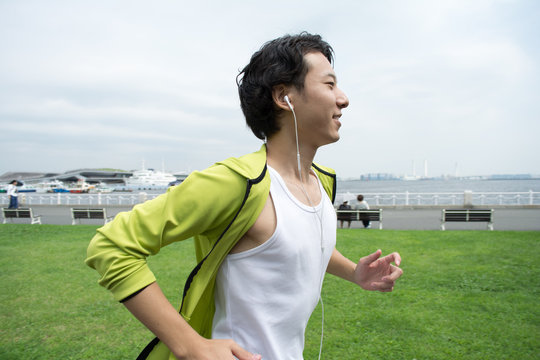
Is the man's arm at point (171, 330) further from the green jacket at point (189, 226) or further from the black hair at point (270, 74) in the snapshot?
the black hair at point (270, 74)

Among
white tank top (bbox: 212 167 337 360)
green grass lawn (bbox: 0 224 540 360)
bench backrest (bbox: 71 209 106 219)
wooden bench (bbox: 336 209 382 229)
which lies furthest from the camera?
bench backrest (bbox: 71 209 106 219)

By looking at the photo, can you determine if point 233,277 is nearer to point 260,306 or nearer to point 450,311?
point 260,306

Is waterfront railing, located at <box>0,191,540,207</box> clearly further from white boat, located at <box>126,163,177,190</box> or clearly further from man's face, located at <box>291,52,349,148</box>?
white boat, located at <box>126,163,177,190</box>

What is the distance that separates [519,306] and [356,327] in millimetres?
2378

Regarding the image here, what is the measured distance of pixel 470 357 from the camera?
3.74 m

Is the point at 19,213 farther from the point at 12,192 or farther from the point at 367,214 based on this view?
the point at 367,214

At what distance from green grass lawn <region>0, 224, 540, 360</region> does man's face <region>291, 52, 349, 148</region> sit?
312cm

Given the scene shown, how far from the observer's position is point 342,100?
147cm

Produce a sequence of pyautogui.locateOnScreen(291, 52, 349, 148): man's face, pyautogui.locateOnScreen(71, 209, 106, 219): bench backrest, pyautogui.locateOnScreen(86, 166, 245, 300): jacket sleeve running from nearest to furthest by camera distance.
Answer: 1. pyautogui.locateOnScreen(86, 166, 245, 300): jacket sleeve
2. pyautogui.locateOnScreen(291, 52, 349, 148): man's face
3. pyautogui.locateOnScreen(71, 209, 106, 219): bench backrest

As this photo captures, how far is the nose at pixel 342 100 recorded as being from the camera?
1.47 meters

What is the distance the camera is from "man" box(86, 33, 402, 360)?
1.10 metres

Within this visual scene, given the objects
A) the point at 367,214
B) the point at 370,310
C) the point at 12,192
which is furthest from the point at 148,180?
the point at 370,310

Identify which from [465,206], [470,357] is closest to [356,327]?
[470,357]

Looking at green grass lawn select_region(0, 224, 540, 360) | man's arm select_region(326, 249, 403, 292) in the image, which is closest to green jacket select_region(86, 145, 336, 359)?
man's arm select_region(326, 249, 403, 292)
